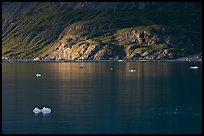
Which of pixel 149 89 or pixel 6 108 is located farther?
pixel 149 89

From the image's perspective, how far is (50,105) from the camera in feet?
217

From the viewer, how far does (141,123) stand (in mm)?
51625

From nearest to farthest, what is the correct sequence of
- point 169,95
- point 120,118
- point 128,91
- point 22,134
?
point 22,134, point 120,118, point 169,95, point 128,91

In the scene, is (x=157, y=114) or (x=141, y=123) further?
(x=157, y=114)

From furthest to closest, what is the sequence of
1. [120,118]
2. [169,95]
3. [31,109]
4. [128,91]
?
[128,91] → [169,95] → [31,109] → [120,118]

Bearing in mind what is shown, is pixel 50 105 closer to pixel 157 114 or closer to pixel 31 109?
pixel 31 109

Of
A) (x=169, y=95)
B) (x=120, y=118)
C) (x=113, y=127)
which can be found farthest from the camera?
(x=169, y=95)

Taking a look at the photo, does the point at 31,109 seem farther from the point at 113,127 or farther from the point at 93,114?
the point at 113,127

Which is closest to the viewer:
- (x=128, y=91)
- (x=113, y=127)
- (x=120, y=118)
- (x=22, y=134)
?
(x=22, y=134)

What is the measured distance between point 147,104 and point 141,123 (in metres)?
15.0

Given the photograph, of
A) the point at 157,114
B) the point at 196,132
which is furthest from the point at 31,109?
the point at 196,132

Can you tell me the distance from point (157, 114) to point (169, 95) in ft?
71.6

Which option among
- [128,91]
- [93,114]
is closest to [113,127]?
[93,114]

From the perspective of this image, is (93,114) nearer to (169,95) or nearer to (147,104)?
(147,104)
